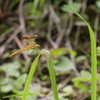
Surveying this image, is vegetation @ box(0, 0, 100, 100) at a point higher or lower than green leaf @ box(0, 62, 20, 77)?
higher

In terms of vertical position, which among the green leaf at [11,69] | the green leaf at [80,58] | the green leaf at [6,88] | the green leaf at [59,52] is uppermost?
the green leaf at [59,52]

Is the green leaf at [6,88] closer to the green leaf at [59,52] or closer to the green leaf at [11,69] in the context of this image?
the green leaf at [11,69]

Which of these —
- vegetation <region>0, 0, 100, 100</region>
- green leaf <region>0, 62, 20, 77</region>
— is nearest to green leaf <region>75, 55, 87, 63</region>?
vegetation <region>0, 0, 100, 100</region>

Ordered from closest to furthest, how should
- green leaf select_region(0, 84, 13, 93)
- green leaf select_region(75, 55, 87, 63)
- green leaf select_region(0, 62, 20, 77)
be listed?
green leaf select_region(0, 84, 13, 93) < green leaf select_region(0, 62, 20, 77) < green leaf select_region(75, 55, 87, 63)

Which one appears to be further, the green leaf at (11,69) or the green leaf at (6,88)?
the green leaf at (11,69)

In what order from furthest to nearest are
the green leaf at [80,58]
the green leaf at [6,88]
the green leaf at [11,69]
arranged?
the green leaf at [80,58]
the green leaf at [11,69]
the green leaf at [6,88]

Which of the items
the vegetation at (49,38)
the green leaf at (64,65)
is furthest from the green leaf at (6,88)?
the green leaf at (64,65)

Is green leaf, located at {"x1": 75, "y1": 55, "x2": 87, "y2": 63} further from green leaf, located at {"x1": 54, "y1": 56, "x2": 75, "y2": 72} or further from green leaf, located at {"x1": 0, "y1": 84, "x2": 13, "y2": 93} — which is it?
green leaf, located at {"x1": 0, "y1": 84, "x2": 13, "y2": 93}

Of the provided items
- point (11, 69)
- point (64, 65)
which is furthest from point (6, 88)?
point (64, 65)

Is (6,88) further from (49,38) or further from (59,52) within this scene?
(49,38)

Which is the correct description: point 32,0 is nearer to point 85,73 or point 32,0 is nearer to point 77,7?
point 77,7

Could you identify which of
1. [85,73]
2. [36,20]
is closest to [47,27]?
[36,20]
